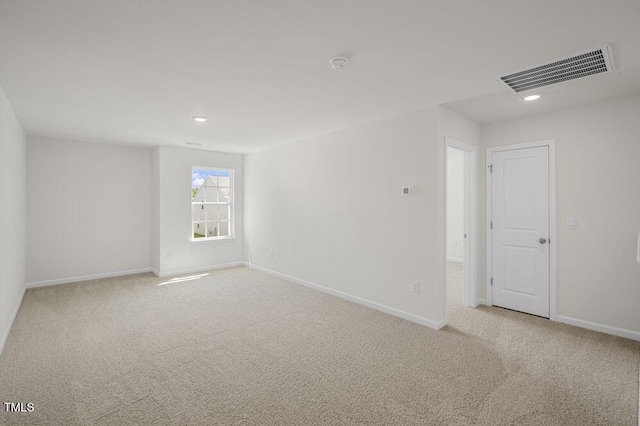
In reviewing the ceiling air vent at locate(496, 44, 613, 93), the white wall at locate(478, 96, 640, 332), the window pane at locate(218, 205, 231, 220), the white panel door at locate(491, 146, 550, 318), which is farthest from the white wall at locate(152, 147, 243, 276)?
the white wall at locate(478, 96, 640, 332)

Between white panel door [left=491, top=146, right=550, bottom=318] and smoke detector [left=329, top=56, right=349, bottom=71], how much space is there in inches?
109

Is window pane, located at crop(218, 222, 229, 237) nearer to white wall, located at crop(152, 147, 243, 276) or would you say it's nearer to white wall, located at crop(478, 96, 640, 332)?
white wall, located at crop(152, 147, 243, 276)

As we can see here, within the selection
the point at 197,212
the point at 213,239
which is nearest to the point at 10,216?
the point at 197,212

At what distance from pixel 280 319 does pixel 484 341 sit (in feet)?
7.12

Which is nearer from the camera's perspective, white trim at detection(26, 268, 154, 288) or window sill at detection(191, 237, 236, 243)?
white trim at detection(26, 268, 154, 288)

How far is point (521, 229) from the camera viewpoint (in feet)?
12.7

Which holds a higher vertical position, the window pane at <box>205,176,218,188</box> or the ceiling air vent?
the ceiling air vent

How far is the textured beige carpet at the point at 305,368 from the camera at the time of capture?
203cm

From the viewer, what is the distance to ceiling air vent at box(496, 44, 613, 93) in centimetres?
223

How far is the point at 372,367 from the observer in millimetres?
2578

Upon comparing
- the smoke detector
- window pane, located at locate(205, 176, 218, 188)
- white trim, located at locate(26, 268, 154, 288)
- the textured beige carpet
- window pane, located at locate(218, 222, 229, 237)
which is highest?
the smoke detector

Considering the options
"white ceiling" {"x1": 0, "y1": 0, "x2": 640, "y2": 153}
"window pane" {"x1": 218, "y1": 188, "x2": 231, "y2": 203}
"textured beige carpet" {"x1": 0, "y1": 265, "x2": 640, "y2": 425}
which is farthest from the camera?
"window pane" {"x1": 218, "y1": 188, "x2": 231, "y2": 203}

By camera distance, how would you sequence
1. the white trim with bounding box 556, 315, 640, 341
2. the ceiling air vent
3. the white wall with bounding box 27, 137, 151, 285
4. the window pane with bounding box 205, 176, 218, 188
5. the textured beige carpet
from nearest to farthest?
the textured beige carpet → the ceiling air vent → the white trim with bounding box 556, 315, 640, 341 → the white wall with bounding box 27, 137, 151, 285 → the window pane with bounding box 205, 176, 218, 188

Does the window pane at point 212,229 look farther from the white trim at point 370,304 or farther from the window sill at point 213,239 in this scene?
the white trim at point 370,304
